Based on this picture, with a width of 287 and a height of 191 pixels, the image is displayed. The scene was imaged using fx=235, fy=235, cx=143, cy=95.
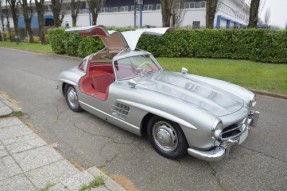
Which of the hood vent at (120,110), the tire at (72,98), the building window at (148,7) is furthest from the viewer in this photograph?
the building window at (148,7)

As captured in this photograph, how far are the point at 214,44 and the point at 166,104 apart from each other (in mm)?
9691

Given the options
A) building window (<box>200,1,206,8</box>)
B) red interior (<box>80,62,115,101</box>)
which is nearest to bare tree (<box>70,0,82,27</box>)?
building window (<box>200,1,206,8</box>)

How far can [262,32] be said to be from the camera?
34.5 feet

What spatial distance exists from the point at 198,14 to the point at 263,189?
35.4m

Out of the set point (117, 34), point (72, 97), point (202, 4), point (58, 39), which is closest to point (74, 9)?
point (58, 39)

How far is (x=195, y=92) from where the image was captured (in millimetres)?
3461

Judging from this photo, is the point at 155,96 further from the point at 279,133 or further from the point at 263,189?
the point at 279,133

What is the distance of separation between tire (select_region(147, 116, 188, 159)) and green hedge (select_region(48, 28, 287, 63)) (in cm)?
934

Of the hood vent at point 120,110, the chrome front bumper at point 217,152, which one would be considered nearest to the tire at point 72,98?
the hood vent at point 120,110

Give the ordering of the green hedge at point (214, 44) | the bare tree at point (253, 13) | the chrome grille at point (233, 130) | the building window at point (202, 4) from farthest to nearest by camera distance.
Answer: the building window at point (202, 4), the bare tree at point (253, 13), the green hedge at point (214, 44), the chrome grille at point (233, 130)

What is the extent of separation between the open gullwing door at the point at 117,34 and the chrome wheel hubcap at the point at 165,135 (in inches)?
68.1

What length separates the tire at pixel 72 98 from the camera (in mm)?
4906

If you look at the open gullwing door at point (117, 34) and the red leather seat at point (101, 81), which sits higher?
the open gullwing door at point (117, 34)

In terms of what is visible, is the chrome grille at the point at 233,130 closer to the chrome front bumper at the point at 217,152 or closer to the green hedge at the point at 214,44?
the chrome front bumper at the point at 217,152
